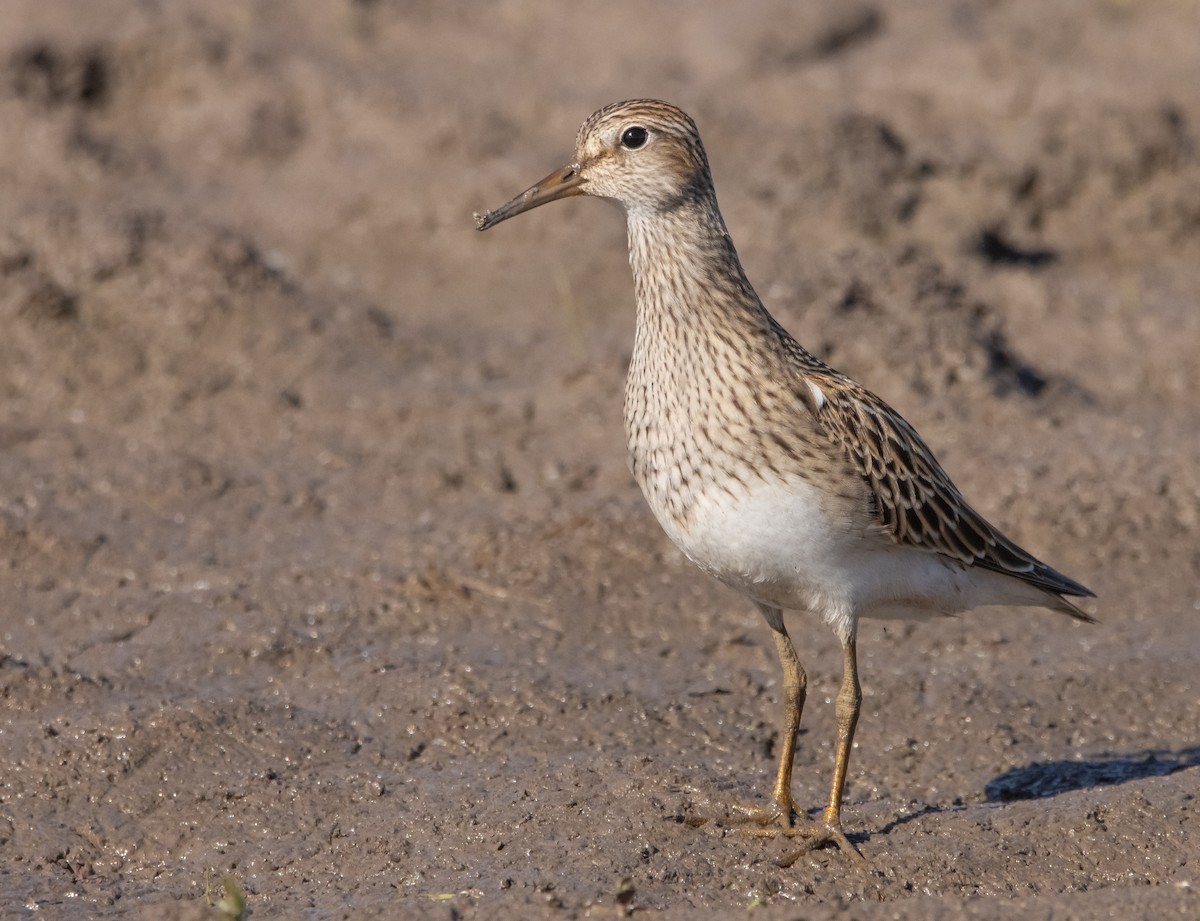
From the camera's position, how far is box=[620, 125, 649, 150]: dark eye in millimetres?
5945

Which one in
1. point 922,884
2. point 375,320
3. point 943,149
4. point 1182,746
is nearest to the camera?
point 922,884

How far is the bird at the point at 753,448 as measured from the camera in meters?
5.65

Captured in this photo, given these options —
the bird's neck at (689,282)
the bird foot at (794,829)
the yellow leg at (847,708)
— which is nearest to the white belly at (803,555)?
the yellow leg at (847,708)

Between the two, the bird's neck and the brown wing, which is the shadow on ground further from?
the bird's neck

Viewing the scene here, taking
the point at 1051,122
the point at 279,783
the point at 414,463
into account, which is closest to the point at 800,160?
the point at 1051,122

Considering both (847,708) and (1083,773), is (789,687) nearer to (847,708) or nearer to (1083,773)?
(847,708)

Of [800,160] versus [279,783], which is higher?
[800,160]

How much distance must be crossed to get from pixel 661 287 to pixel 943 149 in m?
6.51

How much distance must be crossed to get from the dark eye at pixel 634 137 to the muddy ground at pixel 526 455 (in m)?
2.21

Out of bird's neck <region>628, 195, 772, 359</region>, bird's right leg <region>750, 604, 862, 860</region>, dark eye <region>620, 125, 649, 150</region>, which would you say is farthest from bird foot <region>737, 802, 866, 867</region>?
dark eye <region>620, 125, 649, 150</region>

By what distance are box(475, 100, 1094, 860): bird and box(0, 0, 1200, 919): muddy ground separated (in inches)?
30.7

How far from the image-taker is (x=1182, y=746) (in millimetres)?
6957

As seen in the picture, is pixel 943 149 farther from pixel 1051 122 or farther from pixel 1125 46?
pixel 1125 46

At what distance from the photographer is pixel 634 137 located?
596cm
